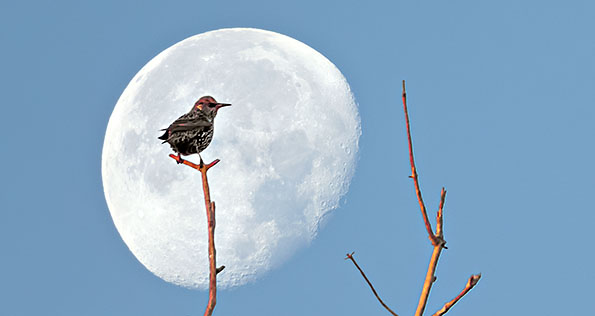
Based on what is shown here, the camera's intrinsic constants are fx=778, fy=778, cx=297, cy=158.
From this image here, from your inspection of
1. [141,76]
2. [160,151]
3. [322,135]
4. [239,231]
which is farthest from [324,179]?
[141,76]

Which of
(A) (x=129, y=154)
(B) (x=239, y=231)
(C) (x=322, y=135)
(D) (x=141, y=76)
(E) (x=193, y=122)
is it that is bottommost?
(E) (x=193, y=122)

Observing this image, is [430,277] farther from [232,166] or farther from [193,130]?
[232,166]

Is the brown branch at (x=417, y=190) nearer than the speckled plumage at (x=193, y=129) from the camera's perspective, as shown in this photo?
Yes

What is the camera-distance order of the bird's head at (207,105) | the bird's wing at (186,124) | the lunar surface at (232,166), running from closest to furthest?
the bird's wing at (186,124) < the bird's head at (207,105) < the lunar surface at (232,166)

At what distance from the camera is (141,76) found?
13633 mm

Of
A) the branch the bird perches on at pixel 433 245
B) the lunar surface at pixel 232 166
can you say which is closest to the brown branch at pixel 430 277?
the branch the bird perches on at pixel 433 245

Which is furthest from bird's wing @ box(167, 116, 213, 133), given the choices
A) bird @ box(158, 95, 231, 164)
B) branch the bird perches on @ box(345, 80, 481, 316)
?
branch the bird perches on @ box(345, 80, 481, 316)

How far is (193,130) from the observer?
6.09 metres

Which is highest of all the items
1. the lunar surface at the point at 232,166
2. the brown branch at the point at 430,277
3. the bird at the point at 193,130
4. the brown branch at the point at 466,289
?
the lunar surface at the point at 232,166

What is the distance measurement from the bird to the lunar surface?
15.3 feet

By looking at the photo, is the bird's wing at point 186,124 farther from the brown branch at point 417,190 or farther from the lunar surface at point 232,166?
the lunar surface at point 232,166

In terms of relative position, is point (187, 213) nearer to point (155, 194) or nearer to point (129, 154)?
point (155, 194)

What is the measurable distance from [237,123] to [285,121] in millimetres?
966

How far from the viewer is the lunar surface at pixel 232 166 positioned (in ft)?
38.6
